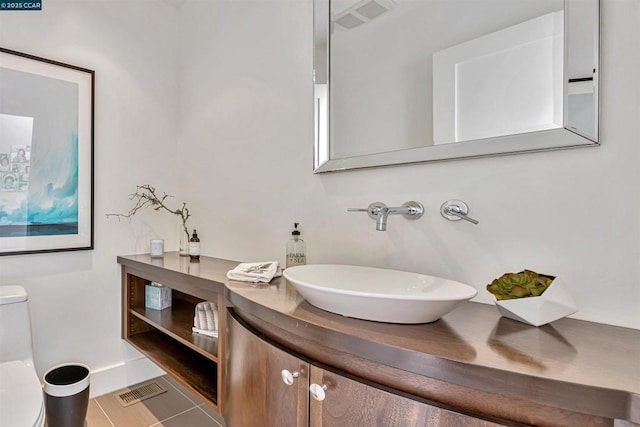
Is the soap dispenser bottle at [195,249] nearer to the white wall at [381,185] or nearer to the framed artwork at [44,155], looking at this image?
the white wall at [381,185]

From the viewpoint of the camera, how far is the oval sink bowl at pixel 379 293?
750 millimetres

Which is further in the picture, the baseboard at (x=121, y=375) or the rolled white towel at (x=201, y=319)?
the baseboard at (x=121, y=375)

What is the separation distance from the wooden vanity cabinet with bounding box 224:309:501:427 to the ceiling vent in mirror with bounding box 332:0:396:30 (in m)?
1.20

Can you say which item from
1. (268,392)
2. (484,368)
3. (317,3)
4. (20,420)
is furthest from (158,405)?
(317,3)

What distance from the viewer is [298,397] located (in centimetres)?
82

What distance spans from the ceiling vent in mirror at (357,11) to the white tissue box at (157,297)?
1.66 metres

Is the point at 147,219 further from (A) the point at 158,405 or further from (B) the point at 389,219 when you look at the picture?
(B) the point at 389,219

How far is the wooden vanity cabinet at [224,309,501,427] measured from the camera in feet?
2.09

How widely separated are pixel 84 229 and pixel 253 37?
4.55 feet

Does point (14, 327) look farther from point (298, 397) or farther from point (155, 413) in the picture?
point (298, 397)

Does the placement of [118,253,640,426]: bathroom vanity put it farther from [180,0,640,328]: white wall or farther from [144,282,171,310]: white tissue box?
[144,282,171,310]: white tissue box

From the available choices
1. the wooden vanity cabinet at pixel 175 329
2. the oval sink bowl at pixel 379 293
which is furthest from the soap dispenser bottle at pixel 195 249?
A: the oval sink bowl at pixel 379 293

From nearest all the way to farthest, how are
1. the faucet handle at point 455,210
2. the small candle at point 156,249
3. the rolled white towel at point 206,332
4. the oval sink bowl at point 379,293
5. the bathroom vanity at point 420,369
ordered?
the bathroom vanity at point 420,369 < the oval sink bowl at point 379,293 < the faucet handle at point 455,210 < the rolled white towel at point 206,332 < the small candle at point 156,249

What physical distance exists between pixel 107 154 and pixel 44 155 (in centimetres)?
30
